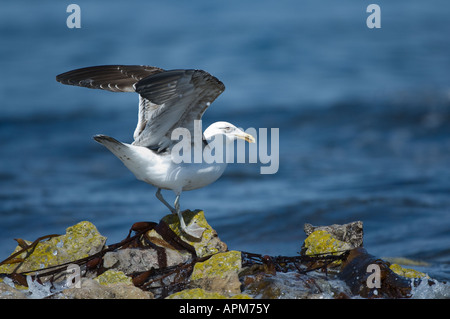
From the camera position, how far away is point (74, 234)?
5.75 meters

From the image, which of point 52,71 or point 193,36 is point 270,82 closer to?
point 193,36

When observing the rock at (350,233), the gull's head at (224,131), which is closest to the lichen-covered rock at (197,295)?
the rock at (350,233)

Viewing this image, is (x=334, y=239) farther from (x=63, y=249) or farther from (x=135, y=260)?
(x=63, y=249)

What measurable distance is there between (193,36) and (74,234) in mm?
15602

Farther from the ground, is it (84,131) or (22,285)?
(84,131)

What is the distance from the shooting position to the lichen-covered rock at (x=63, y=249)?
18.2 feet

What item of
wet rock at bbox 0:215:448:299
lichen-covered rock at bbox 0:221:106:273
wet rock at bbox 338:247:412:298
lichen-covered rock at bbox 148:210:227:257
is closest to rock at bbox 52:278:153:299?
wet rock at bbox 0:215:448:299

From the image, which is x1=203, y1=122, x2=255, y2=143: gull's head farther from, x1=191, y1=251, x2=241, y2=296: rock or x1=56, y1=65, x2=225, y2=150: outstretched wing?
x1=191, y1=251, x2=241, y2=296: rock

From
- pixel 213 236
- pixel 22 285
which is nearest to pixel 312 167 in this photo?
pixel 213 236

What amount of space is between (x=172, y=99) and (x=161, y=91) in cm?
23

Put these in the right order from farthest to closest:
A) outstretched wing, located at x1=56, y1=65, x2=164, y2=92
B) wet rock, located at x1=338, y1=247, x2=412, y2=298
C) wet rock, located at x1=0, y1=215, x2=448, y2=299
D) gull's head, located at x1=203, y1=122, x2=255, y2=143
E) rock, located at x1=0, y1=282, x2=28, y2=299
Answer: outstretched wing, located at x1=56, y1=65, x2=164, y2=92
gull's head, located at x1=203, y1=122, x2=255, y2=143
wet rock, located at x1=338, y1=247, x2=412, y2=298
wet rock, located at x1=0, y1=215, x2=448, y2=299
rock, located at x1=0, y1=282, x2=28, y2=299

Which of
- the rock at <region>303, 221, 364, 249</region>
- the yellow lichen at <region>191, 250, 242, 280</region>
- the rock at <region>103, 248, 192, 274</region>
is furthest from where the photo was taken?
the rock at <region>303, 221, 364, 249</region>

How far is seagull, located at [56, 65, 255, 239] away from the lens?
5.63 metres

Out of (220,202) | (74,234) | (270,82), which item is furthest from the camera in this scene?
(270,82)
